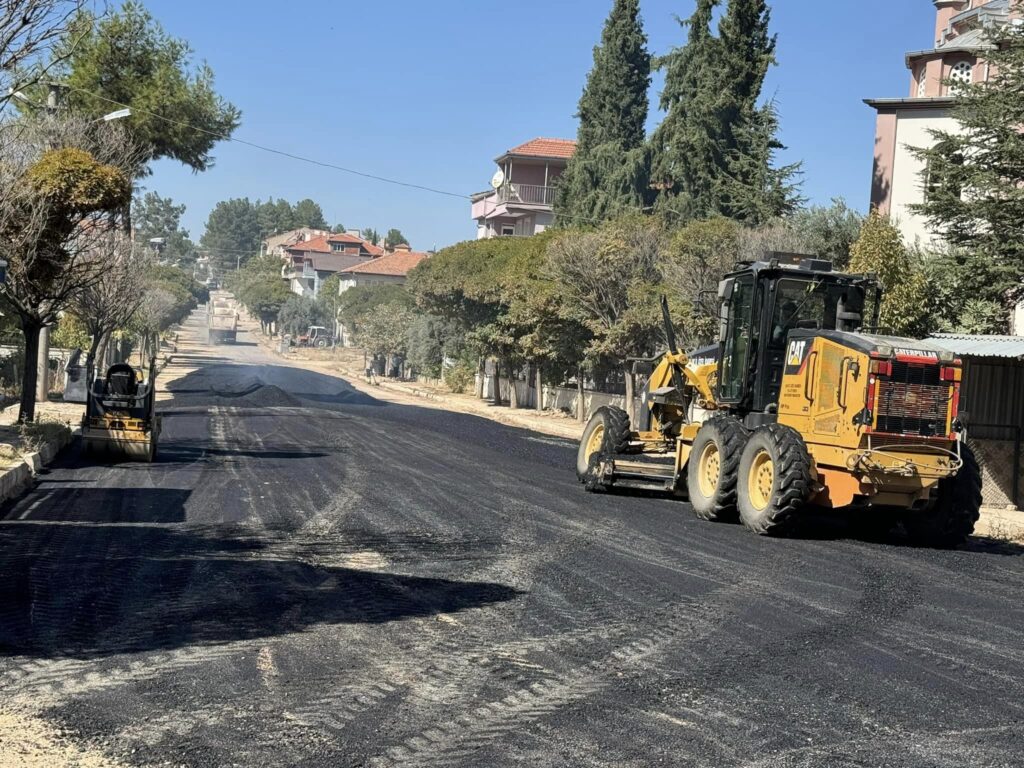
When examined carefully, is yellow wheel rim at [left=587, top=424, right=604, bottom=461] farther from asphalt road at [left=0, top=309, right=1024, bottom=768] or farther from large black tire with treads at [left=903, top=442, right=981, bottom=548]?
large black tire with treads at [left=903, top=442, right=981, bottom=548]

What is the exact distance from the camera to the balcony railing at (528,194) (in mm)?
77562

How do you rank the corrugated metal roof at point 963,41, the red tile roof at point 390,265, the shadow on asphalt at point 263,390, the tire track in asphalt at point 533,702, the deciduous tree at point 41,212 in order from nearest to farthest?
the tire track in asphalt at point 533,702 < the deciduous tree at point 41,212 < the corrugated metal roof at point 963,41 < the shadow on asphalt at point 263,390 < the red tile roof at point 390,265

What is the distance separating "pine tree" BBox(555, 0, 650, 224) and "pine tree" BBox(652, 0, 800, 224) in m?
9.68

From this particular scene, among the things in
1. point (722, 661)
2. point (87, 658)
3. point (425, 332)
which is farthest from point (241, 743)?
point (425, 332)

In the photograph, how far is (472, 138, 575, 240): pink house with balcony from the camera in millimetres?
76875

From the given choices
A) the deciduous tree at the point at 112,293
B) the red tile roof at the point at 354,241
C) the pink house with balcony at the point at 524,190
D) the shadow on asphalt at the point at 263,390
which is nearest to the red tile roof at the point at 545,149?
the pink house with balcony at the point at 524,190

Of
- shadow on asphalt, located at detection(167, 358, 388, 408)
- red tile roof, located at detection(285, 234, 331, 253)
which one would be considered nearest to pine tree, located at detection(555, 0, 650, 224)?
shadow on asphalt, located at detection(167, 358, 388, 408)

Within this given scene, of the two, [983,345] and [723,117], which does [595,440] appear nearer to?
[983,345]

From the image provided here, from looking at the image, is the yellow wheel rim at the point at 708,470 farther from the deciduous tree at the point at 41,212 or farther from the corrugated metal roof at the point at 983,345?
the deciduous tree at the point at 41,212

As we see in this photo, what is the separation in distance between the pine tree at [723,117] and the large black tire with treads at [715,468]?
26.9 m

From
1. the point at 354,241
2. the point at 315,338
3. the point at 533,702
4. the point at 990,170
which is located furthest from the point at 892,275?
the point at 354,241

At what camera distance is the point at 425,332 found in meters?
70.0

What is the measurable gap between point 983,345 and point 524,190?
193ft

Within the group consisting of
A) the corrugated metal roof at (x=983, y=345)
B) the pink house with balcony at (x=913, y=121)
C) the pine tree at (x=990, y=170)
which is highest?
the pink house with balcony at (x=913, y=121)
